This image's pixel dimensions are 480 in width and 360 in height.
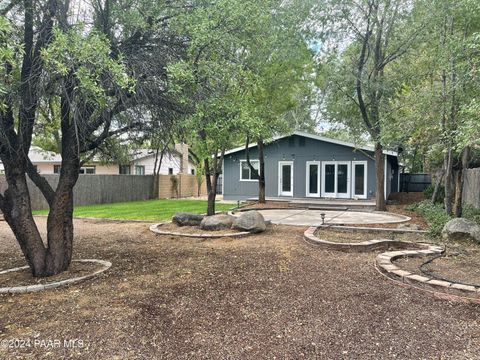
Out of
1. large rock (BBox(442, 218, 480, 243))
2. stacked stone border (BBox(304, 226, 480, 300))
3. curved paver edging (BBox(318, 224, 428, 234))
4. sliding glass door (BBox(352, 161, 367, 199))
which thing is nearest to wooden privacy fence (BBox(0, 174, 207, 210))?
sliding glass door (BBox(352, 161, 367, 199))

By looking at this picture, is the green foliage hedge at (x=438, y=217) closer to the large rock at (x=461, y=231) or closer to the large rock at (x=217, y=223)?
the large rock at (x=461, y=231)

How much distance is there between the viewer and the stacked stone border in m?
3.95

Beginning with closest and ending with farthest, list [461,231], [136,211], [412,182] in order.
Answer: [461,231] < [136,211] < [412,182]

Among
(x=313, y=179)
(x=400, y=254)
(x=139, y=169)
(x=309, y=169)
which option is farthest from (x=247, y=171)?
(x=400, y=254)

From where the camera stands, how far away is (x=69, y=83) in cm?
379

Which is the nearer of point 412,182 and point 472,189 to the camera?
point 472,189

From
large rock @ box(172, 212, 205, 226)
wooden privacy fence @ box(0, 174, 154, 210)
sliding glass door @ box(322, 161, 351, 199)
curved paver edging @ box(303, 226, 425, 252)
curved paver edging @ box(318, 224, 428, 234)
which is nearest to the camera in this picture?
curved paver edging @ box(303, 226, 425, 252)

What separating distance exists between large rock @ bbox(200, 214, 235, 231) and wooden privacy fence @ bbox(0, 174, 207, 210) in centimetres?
993

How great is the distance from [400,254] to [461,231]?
81.4 inches

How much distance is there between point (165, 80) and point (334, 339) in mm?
3515

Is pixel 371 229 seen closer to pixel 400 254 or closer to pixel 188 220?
pixel 400 254

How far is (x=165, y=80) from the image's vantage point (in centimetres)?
430

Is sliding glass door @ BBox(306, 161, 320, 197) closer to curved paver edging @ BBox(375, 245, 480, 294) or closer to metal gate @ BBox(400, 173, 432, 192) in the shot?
metal gate @ BBox(400, 173, 432, 192)

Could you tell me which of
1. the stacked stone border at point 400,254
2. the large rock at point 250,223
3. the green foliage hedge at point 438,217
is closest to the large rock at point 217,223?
the large rock at point 250,223
